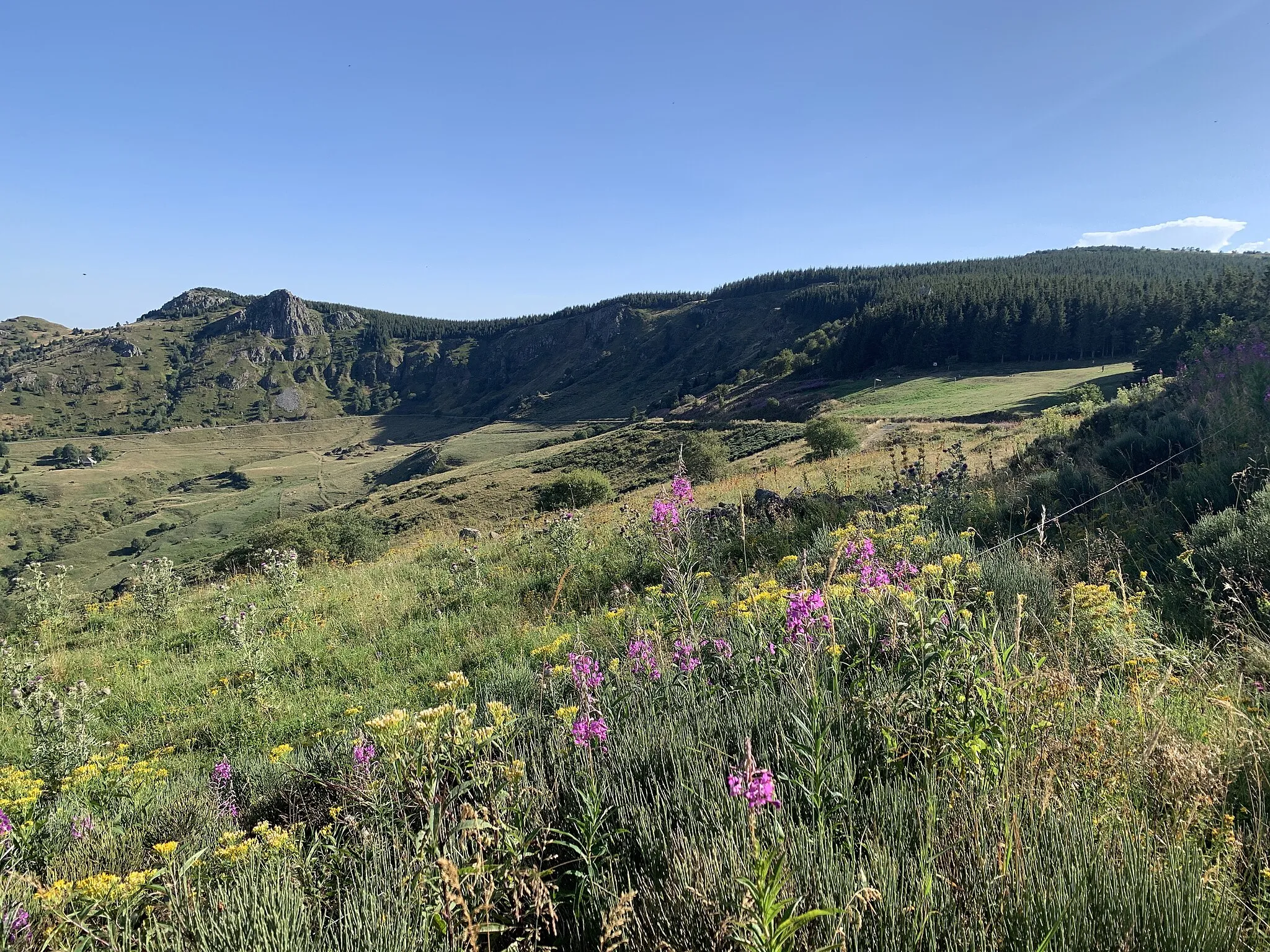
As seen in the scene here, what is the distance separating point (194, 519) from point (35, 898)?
12025 cm

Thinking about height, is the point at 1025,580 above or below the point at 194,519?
above

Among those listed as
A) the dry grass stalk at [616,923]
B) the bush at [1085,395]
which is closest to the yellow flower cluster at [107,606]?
the dry grass stalk at [616,923]

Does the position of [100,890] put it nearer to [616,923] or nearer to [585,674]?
[616,923]

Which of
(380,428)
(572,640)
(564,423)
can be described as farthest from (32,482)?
(572,640)

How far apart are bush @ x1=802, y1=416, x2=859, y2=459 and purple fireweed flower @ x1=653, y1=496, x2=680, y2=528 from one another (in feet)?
85.4

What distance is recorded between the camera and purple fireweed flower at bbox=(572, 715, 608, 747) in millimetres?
2764

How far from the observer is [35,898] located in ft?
6.89

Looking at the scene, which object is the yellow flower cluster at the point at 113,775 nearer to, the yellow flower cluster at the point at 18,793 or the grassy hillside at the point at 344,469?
the yellow flower cluster at the point at 18,793

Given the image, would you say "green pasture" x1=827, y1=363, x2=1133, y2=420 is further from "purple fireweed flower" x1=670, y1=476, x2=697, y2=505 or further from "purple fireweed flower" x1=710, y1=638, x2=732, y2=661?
"purple fireweed flower" x1=710, y1=638, x2=732, y2=661

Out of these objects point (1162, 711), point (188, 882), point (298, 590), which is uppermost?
point (1162, 711)

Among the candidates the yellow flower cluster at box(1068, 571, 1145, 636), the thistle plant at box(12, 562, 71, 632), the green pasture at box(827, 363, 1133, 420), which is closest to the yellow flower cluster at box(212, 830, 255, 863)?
the yellow flower cluster at box(1068, 571, 1145, 636)

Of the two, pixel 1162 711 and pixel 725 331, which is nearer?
pixel 1162 711

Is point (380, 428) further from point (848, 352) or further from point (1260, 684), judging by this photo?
point (1260, 684)

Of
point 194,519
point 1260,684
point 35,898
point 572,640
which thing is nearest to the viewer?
point 35,898
